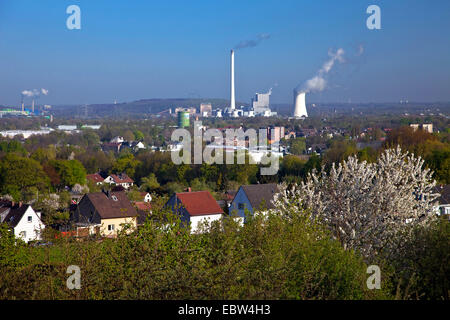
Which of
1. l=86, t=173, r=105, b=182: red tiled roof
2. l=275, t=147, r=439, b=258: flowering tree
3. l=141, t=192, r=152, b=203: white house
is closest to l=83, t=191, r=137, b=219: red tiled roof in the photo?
l=141, t=192, r=152, b=203: white house

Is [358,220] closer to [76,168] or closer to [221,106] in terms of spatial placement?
[76,168]

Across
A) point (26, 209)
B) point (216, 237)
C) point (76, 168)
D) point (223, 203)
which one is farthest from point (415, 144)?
A: point (216, 237)

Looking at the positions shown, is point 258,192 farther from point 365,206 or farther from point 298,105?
point 298,105

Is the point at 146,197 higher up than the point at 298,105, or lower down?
lower down

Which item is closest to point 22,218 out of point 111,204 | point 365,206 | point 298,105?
point 111,204

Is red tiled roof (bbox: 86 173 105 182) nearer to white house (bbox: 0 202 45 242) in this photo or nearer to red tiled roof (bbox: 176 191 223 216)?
white house (bbox: 0 202 45 242)

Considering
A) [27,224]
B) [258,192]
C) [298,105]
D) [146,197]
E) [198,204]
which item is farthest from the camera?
[298,105]

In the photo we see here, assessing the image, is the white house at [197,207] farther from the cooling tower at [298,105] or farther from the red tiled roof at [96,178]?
the cooling tower at [298,105]
